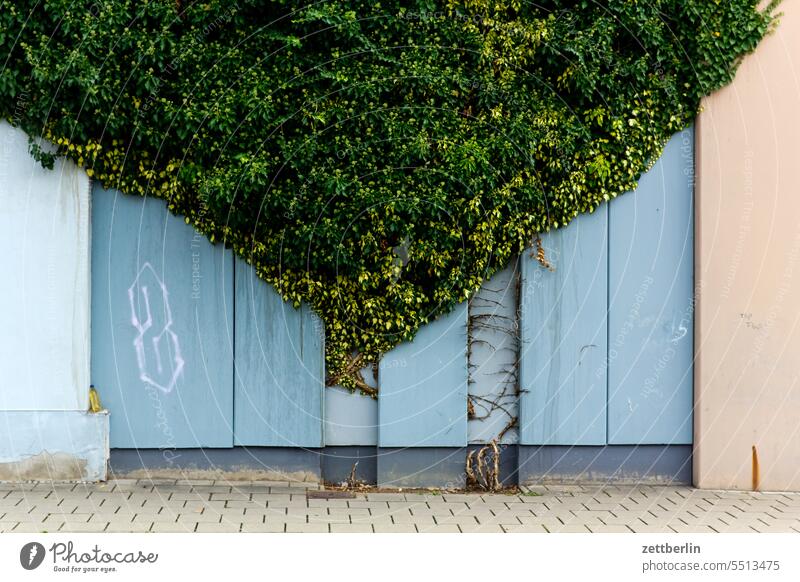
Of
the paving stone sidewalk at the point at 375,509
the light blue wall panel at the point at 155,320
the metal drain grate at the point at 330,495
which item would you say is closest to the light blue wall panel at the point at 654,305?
the paving stone sidewalk at the point at 375,509

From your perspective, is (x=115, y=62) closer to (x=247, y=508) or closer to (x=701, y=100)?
(x=247, y=508)

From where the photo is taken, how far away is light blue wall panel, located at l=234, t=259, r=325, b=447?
9.54 metres

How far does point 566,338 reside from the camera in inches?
384

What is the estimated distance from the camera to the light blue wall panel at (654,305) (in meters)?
9.72

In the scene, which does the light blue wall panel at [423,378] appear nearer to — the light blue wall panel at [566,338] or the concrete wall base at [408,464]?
the concrete wall base at [408,464]

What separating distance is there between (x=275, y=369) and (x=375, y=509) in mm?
1616

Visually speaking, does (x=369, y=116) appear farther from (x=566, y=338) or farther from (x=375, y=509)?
(x=375, y=509)

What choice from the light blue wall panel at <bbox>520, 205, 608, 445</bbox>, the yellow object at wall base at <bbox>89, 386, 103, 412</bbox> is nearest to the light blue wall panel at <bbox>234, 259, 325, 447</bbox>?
the yellow object at wall base at <bbox>89, 386, 103, 412</bbox>

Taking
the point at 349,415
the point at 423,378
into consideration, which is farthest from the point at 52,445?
the point at 423,378

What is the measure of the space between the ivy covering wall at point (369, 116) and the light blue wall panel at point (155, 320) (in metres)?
0.27

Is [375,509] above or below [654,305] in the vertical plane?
below

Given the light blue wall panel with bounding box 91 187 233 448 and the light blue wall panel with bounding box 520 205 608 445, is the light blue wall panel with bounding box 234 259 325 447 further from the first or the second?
the light blue wall panel with bounding box 520 205 608 445

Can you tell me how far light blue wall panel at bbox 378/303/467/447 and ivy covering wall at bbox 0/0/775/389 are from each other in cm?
17

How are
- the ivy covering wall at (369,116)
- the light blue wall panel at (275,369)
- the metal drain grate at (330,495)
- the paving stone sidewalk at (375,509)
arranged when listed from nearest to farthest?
the paving stone sidewalk at (375,509)
the ivy covering wall at (369,116)
the metal drain grate at (330,495)
the light blue wall panel at (275,369)
